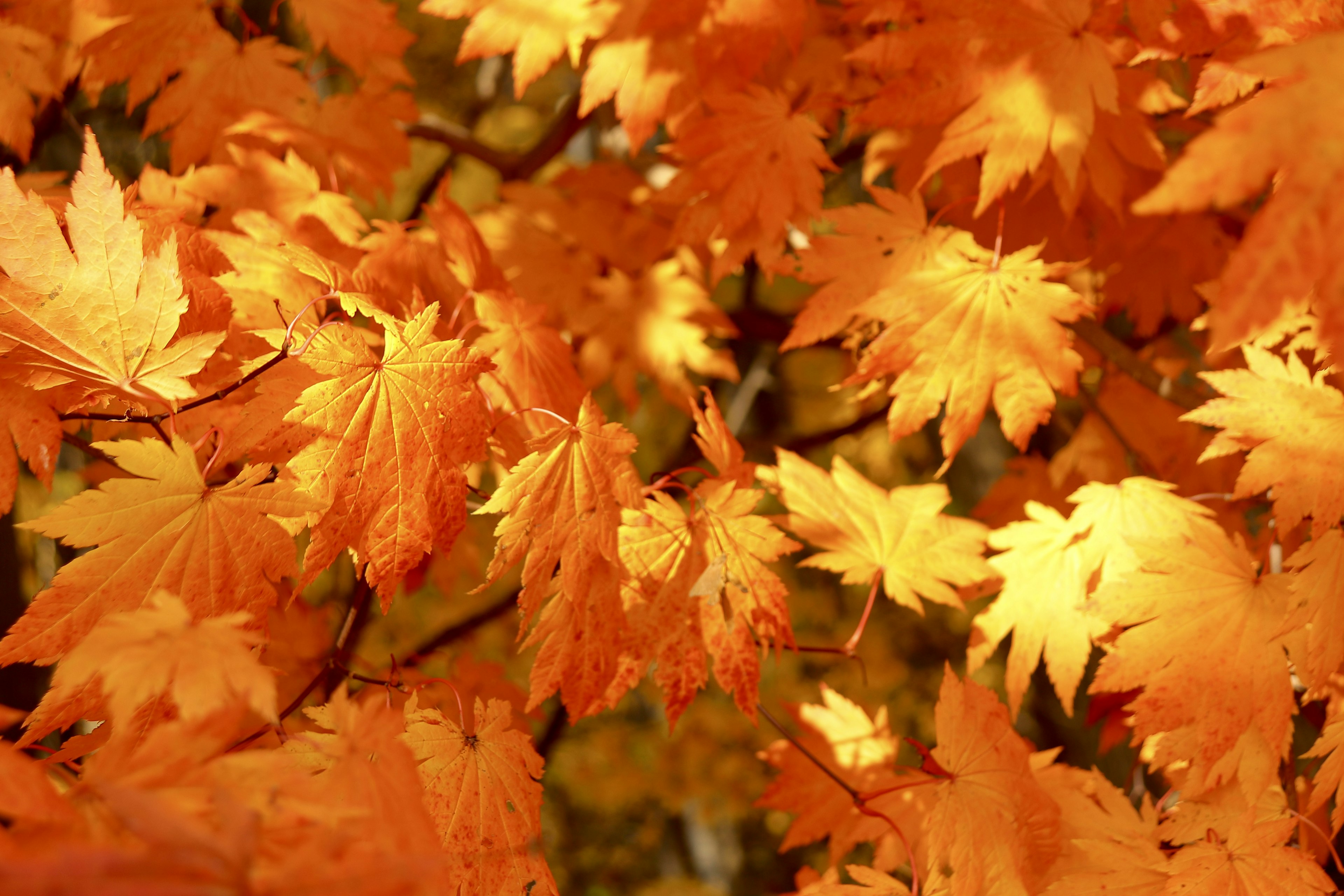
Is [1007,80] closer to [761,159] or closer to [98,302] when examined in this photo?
[761,159]

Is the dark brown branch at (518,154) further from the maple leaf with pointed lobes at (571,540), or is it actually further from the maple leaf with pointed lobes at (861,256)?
the maple leaf with pointed lobes at (571,540)

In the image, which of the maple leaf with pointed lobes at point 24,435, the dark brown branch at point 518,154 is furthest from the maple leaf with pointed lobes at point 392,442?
the dark brown branch at point 518,154

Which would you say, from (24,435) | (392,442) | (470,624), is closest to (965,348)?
(392,442)

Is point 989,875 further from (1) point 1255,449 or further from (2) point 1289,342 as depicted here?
(2) point 1289,342

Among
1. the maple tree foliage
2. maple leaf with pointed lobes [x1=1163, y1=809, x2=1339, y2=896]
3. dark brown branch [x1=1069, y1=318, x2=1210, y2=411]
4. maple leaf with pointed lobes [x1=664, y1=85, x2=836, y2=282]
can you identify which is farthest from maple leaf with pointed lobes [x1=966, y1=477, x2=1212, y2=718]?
maple leaf with pointed lobes [x1=664, y1=85, x2=836, y2=282]

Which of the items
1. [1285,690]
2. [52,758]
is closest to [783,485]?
[1285,690]
